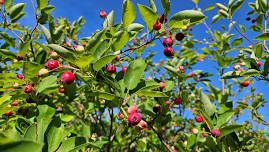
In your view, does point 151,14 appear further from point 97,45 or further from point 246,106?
point 246,106

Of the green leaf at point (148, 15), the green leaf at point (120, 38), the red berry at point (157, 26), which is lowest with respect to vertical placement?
the green leaf at point (120, 38)

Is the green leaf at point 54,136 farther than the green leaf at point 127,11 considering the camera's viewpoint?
No

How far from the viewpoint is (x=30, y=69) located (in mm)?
1303

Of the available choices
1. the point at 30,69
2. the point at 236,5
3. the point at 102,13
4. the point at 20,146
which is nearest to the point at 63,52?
the point at 30,69

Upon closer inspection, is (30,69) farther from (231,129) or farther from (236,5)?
(236,5)

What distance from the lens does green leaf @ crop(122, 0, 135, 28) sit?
1.17m

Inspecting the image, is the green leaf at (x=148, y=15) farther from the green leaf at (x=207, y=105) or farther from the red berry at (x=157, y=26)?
the green leaf at (x=207, y=105)

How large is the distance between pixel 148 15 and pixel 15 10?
178 centimetres

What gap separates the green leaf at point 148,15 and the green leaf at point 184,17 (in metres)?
0.12

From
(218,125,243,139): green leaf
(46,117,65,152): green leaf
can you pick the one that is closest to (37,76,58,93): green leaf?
(46,117,65,152): green leaf

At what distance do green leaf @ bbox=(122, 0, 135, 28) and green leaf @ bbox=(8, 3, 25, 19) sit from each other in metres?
1.58

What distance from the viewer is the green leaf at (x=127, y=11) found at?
1.17 m

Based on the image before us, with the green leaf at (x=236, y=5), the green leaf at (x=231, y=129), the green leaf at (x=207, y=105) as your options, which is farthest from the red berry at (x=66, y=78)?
the green leaf at (x=236, y=5)

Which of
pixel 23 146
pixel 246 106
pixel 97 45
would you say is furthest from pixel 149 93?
pixel 246 106
